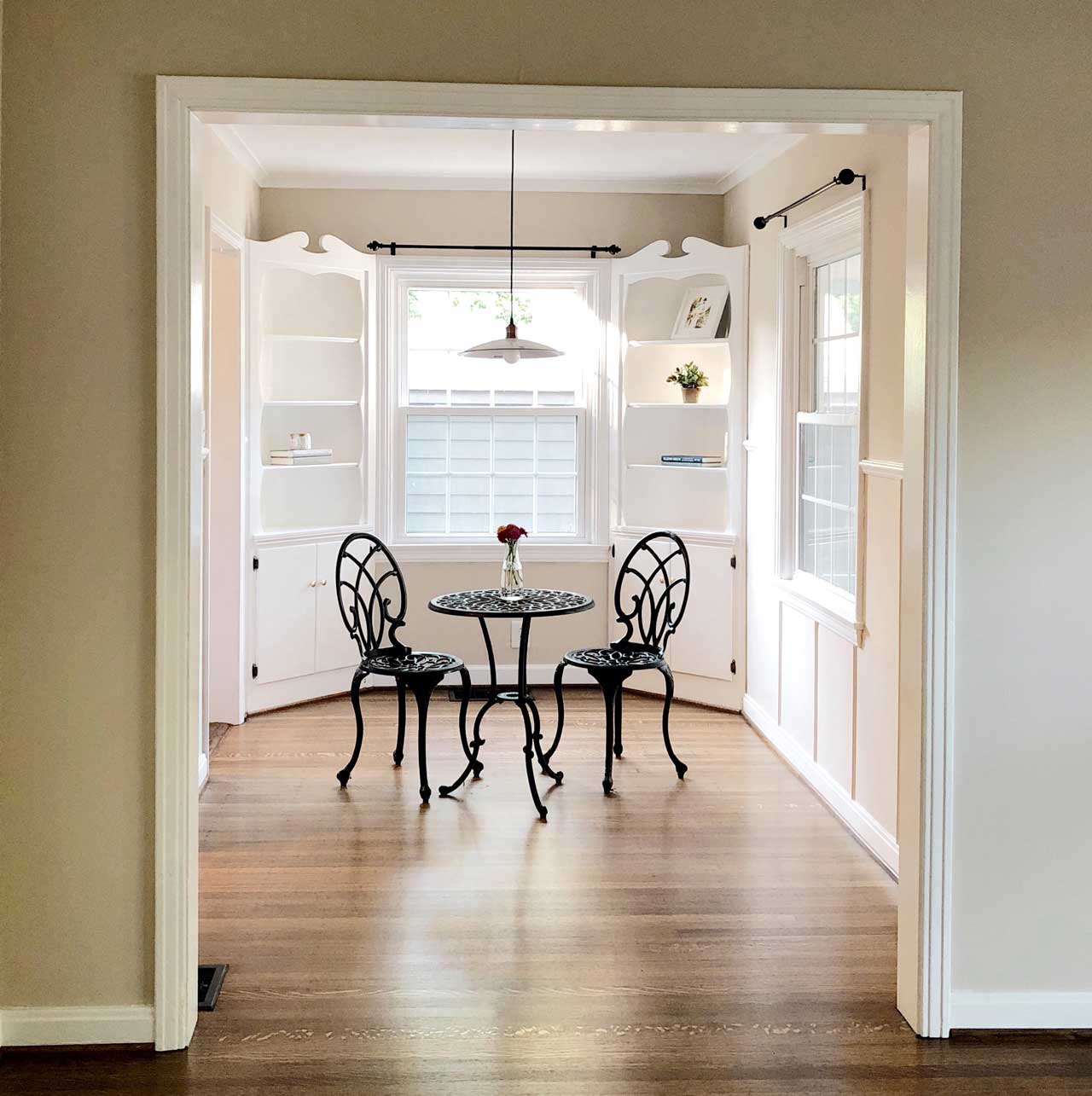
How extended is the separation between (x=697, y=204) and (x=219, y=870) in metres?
4.33

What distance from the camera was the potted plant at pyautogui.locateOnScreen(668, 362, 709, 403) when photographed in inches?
252

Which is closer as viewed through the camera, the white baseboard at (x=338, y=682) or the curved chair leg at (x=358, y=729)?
the curved chair leg at (x=358, y=729)

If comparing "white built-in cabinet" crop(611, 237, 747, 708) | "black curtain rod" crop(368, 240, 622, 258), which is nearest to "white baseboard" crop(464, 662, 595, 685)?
"white built-in cabinet" crop(611, 237, 747, 708)

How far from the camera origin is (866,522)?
14.2 feet

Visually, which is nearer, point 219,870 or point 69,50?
point 69,50

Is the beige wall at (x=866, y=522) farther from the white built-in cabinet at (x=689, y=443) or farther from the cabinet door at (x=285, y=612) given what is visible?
the cabinet door at (x=285, y=612)

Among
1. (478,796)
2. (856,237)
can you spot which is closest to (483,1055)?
(478,796)

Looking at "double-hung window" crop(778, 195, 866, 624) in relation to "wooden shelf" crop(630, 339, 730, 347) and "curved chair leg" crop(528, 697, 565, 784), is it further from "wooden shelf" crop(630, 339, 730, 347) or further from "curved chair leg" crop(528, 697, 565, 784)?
"curved chair leg" crop(528, 697, 565, 784)

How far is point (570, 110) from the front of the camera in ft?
9.24

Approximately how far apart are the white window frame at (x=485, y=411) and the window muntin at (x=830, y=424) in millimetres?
1552

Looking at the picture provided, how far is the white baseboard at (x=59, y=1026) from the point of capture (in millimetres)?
2879

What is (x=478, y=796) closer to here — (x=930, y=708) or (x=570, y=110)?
(x=930, y=708)

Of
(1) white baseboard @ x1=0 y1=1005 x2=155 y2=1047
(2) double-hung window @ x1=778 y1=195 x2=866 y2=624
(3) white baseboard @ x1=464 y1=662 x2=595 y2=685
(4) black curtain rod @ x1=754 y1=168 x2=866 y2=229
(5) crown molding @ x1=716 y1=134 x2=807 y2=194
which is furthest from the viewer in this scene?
(3) white baseboard @ x1=464 y1=662 x2=595 y2=685

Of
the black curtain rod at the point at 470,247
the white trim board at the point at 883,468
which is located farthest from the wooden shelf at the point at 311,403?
the white trim board at the point at 883,468
